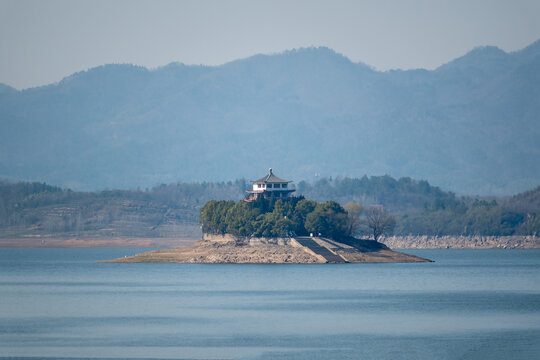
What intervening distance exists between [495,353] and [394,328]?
44.3 ft

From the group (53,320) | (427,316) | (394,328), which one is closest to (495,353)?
(394,328)

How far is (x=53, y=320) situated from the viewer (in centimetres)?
8000

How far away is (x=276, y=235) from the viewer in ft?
505

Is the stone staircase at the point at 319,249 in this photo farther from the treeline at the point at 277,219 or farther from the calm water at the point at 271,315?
the calm water at the point at 271,315

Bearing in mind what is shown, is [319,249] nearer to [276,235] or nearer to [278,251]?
[278,251]

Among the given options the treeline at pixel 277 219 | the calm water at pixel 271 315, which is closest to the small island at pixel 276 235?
the treeline at pixel 277 219

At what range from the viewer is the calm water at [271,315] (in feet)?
216

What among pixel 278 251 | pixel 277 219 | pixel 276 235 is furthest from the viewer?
pixel 277 219

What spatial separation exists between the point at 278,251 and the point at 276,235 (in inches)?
104

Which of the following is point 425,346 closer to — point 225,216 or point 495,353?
point 495,353

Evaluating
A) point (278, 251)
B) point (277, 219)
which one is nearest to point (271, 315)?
point (278, 251)

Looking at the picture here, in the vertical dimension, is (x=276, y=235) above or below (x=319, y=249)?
above

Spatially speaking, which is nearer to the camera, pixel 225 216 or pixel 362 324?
pixel 362 324

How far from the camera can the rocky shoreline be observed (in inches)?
6029
